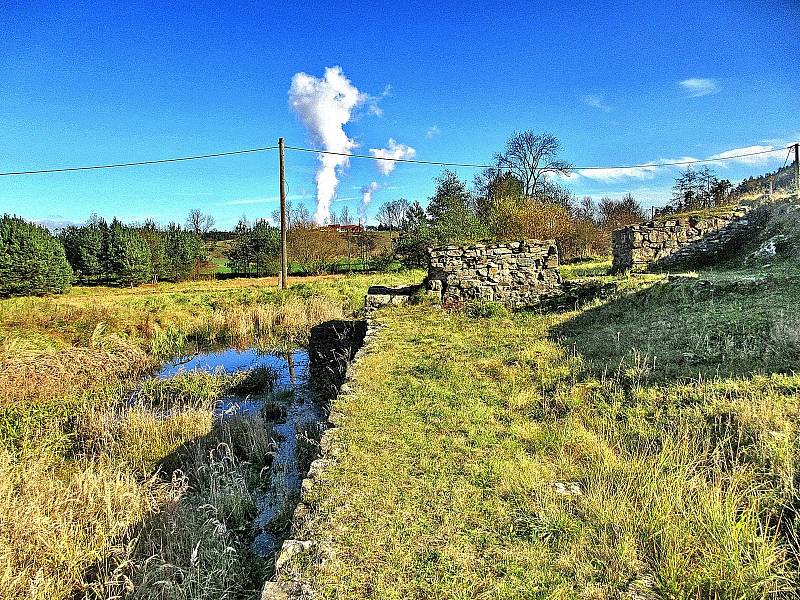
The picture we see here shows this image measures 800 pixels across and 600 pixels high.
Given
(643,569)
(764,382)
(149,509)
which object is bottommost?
(149,509)

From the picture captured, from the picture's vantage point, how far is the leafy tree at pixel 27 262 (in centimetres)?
2745

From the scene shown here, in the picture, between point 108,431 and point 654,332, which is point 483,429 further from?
point 108,431

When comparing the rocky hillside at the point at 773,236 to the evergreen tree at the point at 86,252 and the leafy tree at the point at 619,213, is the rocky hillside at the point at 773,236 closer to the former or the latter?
the leafy tree at the point at 619,213

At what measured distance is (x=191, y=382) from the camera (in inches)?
393

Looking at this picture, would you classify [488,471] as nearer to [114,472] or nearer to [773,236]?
[114,472]

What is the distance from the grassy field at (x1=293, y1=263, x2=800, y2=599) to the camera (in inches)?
104

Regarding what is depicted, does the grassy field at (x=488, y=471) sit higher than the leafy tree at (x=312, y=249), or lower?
lower

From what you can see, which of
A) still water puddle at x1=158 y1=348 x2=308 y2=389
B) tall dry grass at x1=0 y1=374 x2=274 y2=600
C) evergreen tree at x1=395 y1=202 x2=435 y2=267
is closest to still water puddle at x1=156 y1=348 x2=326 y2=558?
still water puddle at x1=158 y1=348 x2=308 y2=389

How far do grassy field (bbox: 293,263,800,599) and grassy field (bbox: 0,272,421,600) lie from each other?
142cm

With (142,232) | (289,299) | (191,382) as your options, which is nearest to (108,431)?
(191,382)

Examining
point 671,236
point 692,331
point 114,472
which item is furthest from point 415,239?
point 114,472

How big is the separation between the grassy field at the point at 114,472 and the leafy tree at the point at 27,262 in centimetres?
1823

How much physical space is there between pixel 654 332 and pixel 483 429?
13.6 ft

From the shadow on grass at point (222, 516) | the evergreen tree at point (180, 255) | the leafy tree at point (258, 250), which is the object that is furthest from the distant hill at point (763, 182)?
the evergreen tree at point (180, 255)
